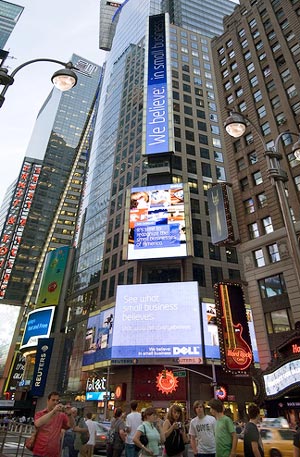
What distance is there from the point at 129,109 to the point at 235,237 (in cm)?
5711

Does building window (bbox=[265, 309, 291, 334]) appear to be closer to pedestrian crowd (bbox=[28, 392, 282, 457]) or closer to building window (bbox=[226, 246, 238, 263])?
pedestrian crowd (bbox=[28, 392, 282, 457])

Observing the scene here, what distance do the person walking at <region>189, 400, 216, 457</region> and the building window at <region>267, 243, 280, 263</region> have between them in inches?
1067

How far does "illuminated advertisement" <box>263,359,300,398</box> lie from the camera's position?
79.0 feet

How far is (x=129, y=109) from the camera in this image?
8200 cm

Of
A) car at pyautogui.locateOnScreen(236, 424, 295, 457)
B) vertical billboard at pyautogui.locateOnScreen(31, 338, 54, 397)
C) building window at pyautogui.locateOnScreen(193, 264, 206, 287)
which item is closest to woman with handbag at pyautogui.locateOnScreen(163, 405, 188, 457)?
car at pyautogui.locateOnScreen(236, 424, 295, 457)

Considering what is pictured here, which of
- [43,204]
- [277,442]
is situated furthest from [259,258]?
[43,204]

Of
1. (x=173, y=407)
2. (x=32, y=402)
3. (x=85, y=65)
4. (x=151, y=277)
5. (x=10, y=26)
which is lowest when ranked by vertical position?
(x=173, y=407)

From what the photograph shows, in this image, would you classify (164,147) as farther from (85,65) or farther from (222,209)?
(85,65)

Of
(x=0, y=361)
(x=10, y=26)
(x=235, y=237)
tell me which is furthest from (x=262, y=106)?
(x=10, y=26)

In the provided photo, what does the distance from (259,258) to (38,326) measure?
58.0m

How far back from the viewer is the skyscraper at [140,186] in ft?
161

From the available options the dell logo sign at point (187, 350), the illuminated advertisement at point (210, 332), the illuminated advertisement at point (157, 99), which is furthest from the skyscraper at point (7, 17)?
the dell logo sign at point (187, 350)

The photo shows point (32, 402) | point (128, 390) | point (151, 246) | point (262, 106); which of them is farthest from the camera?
point (32, 402)

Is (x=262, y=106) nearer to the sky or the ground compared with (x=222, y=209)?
nearer to the sky
